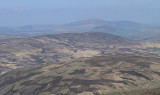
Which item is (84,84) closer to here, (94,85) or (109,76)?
(94,85)

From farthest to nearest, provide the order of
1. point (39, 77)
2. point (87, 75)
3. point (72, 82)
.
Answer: point (39, 77) < point (87, 75) < point (72, 82)

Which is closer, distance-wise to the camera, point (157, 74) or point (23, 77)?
point (157, 74)

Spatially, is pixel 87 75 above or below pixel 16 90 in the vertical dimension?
above

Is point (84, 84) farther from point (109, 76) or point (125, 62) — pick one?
point (125, 62)

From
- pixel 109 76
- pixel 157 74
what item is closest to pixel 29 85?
pixel 109 76

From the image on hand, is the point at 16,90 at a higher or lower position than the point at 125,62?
lower

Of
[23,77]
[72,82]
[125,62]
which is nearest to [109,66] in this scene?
[125,62]

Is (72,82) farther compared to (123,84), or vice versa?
(72,82)

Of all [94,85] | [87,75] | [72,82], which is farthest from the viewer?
[87,75]

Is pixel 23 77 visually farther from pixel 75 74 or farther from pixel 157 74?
pixel 157 74

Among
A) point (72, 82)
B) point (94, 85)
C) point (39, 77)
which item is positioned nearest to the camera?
point (94, 85)
